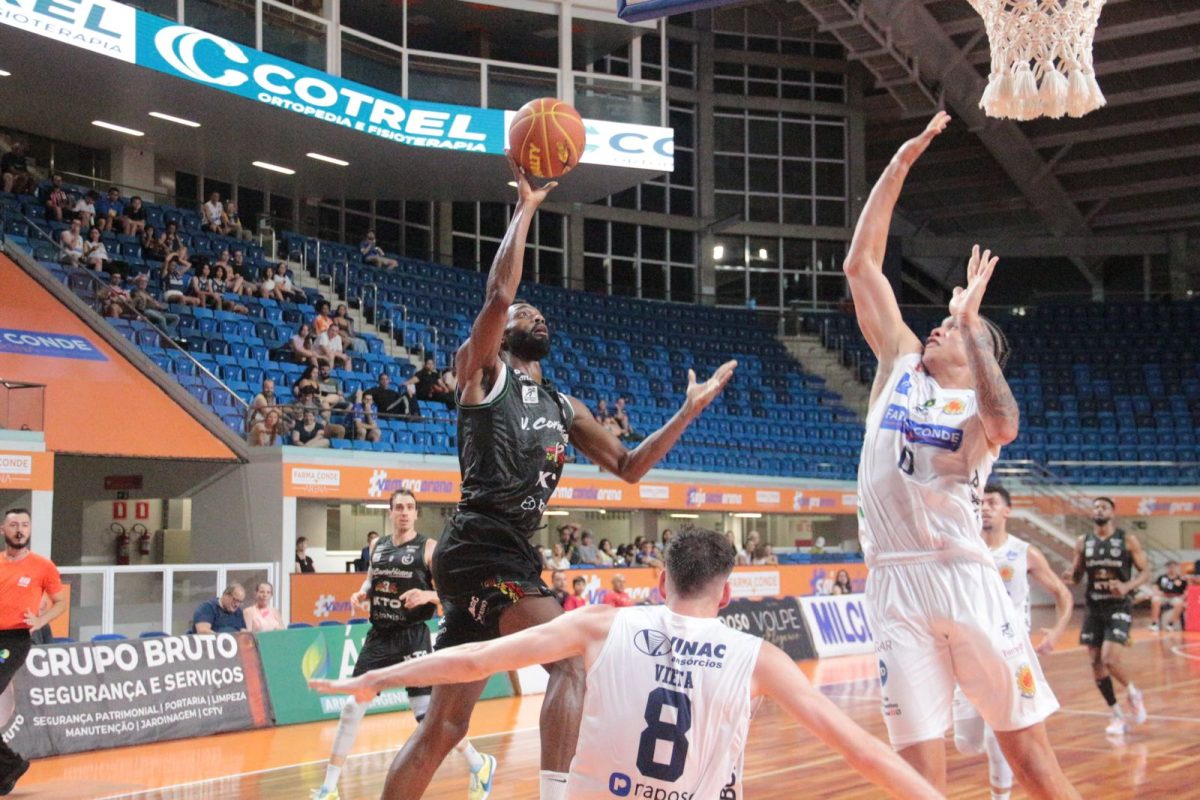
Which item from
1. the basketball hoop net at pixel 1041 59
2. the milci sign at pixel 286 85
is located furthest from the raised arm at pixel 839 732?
the milci sign at pixel 286 85

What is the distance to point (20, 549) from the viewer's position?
28.5ft

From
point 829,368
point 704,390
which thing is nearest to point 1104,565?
point 704,390

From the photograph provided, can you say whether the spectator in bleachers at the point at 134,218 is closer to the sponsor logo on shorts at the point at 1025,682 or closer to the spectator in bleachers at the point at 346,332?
the spectator in bleachers at the point at 346,332

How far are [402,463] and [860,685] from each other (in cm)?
707

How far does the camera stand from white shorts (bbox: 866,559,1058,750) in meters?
4.34

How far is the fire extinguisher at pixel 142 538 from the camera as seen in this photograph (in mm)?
19328

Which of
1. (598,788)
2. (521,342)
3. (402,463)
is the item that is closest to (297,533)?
(402,463)

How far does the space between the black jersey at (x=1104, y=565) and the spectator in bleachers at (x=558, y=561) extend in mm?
7582

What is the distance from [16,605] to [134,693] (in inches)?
103

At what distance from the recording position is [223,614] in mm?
12531

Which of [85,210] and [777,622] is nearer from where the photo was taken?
[777,622]

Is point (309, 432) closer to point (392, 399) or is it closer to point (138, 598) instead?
point (392, 399)

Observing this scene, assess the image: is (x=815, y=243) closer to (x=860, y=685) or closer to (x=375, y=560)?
(x=860, y=685)

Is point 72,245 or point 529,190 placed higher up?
point 72,245
